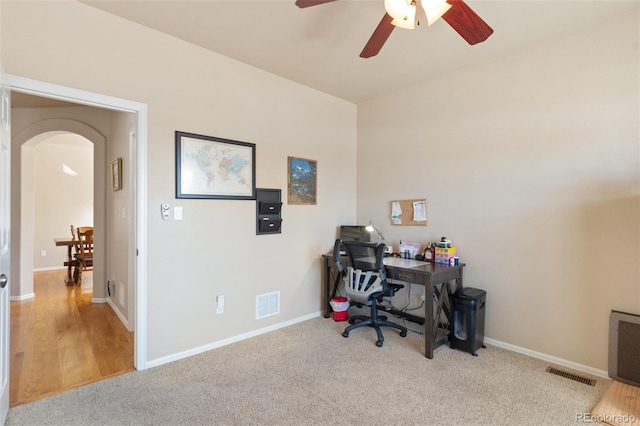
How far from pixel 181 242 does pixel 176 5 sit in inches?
69.8

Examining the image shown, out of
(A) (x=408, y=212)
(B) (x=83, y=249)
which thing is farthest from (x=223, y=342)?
(B) (x=83, y=249)

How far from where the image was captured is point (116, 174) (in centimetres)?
382

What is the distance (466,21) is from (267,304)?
114 inches

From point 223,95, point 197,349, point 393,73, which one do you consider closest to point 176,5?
point 223,95

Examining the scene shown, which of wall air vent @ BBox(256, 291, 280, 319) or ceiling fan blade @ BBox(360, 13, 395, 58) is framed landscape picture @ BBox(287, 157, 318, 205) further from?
ceiling fan blade @ BBox(360, 13, 395, 58)

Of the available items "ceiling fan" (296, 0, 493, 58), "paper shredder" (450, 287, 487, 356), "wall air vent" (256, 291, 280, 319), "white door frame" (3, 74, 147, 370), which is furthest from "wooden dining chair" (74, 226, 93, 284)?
"paper shredder" (450, 287, 487, 356)

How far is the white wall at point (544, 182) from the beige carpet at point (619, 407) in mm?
248

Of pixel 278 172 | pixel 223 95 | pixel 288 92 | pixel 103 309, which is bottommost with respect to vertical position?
pixel 103 309

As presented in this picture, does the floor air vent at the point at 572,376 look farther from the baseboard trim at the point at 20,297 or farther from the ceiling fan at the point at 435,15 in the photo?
the baseboard trim at the point at 20,297

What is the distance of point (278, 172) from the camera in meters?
3.40

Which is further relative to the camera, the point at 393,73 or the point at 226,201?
the point at 393,73

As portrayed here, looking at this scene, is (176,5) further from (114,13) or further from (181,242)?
(181,242)

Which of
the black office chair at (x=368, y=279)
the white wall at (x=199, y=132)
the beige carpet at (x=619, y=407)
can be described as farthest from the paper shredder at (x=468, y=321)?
the white wall at (x=199, y=132)

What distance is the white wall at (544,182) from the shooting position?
2.37 meters
